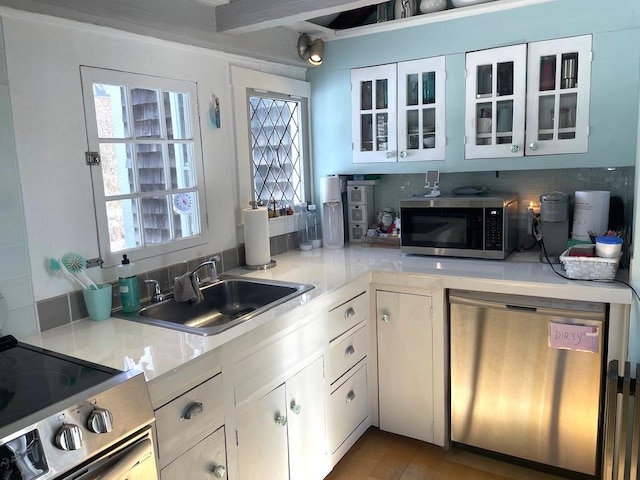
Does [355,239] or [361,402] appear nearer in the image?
[361,402]

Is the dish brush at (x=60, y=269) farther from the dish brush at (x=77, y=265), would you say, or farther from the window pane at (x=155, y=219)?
the window pane at (x=155, y=219)

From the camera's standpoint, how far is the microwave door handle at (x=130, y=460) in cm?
125

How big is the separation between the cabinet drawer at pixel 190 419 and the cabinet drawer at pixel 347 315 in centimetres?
72

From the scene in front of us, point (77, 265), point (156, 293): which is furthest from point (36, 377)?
point (156, 293)

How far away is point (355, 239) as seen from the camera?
3.24 metres

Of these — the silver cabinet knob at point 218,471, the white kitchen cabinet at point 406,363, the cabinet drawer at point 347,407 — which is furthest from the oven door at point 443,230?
the silver cabinet knob at point 218,471

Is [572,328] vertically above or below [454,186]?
below

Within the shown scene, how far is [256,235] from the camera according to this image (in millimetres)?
2607

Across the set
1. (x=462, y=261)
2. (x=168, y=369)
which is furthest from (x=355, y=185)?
(x=168, y=369)

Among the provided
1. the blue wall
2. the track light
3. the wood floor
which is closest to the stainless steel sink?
the wood floor

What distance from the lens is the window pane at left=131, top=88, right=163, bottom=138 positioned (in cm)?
213

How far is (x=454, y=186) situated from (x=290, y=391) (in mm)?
1647

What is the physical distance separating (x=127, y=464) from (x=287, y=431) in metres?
0.84

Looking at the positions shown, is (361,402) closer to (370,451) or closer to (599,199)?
(370,451)
